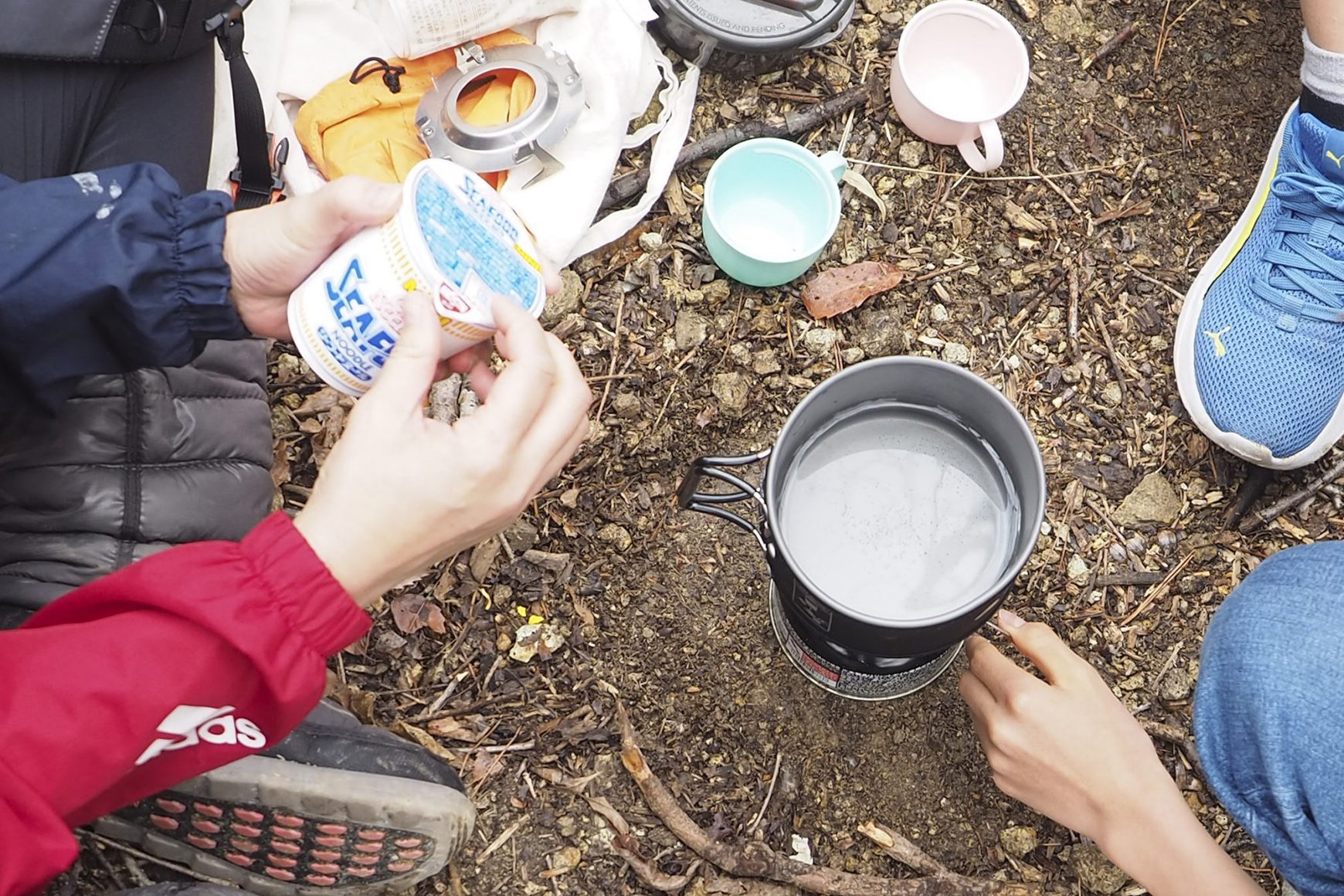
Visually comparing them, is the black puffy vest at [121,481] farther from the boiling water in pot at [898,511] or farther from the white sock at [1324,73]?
the white sock at [1324,73]

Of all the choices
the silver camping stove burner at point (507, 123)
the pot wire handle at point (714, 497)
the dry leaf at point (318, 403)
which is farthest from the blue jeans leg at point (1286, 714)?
the dry leaf at point (318, 403)

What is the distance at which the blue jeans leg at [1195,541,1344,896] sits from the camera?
4.71ft

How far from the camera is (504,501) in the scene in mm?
1247

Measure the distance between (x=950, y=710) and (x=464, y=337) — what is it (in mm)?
1157

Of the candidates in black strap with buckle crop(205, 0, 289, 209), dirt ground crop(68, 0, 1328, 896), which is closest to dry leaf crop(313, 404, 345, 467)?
dirt ground crop(68, 0, 1328, 896)

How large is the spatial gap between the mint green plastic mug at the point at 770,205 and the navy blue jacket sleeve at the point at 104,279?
3.10ft

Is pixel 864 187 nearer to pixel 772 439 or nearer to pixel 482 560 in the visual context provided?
pixel 772 439

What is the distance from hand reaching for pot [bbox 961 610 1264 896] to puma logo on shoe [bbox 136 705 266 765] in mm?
1053

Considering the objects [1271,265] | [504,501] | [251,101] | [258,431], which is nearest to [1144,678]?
[1271,265]

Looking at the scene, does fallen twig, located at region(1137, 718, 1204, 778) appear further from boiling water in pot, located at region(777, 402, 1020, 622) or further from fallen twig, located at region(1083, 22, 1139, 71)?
fallen twig, located at region(1083, 22, 1139, 71)

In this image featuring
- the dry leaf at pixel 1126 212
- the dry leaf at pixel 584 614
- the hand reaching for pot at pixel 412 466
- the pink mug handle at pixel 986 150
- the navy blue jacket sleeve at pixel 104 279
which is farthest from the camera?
the dry leaf at pixel 1126 212

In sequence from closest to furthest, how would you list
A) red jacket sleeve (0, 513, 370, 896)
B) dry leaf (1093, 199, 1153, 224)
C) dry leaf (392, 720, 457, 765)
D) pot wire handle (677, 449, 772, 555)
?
red jacket sleeve (0, 513, 370, 896), pot wire handle (677, 449, 772, 555), dry leaf (392, 720, 457, 765), dry leaf (1093, 199, 1153, 224)

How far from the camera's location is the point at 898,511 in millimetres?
1681

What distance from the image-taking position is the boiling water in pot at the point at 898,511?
162cm
